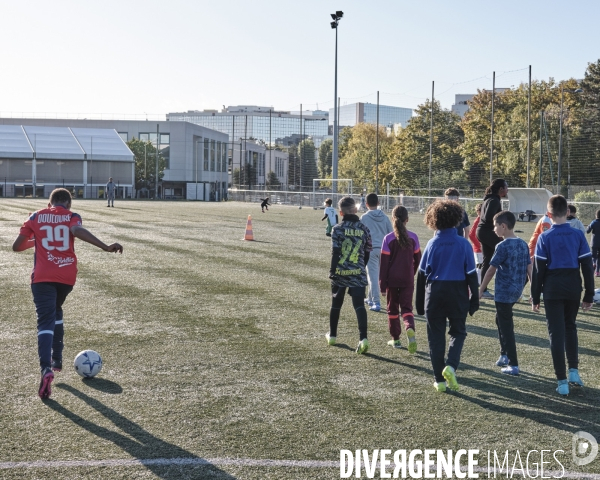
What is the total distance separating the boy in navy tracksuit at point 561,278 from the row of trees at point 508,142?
1567 inches

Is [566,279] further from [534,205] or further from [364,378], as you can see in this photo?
[534,205]

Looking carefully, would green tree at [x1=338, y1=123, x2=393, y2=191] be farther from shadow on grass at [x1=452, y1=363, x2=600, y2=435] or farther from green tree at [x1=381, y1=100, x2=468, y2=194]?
shadow on grass at [x1=452, y1=363, x2=600, y2=435]

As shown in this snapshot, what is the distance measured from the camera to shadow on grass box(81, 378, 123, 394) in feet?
21.8

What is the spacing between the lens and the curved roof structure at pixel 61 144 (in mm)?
73375

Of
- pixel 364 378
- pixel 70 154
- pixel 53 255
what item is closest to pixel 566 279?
pixel 364 378

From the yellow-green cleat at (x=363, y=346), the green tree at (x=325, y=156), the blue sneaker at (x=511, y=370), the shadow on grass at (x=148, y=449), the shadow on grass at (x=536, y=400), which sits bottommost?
the shadow on grass at (x=148, y=449)

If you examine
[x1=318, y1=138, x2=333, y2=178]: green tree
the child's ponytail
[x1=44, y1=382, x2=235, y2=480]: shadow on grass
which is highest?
[x1=318, y1=138, x2=333, y2=178]: green tree

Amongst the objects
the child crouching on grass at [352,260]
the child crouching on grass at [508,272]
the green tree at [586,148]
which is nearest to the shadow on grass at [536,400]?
the child crouching on grass at [508,272]

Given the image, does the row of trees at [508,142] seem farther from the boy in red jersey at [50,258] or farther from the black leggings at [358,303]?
the boy in red jersey at [50,258]

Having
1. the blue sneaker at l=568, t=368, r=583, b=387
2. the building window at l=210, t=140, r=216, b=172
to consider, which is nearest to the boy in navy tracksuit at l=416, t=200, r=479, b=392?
the blue sneaker at l=568, t=368, r=583, b=387

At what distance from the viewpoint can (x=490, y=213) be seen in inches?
412

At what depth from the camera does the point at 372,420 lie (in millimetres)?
5789

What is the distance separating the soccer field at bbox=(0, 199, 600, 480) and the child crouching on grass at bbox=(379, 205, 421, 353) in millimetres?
347

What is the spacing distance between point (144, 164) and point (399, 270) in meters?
80.1
